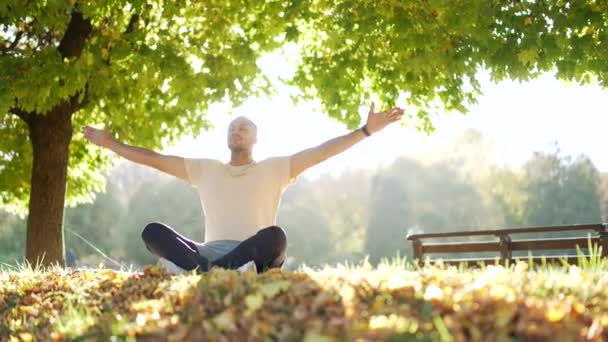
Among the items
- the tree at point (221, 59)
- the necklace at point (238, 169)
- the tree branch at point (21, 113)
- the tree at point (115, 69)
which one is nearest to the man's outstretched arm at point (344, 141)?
the necklace at point (238, 169)

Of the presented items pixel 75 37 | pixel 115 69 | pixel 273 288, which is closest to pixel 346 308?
pixel 273 288

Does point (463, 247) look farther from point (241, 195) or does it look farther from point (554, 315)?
point (554, 315)

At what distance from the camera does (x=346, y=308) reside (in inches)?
148

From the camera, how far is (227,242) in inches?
269

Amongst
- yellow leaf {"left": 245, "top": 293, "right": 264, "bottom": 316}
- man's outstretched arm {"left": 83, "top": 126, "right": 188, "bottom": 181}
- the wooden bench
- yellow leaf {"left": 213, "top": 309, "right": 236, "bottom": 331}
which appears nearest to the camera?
yellow leaf {"left": 213, "top": 309, "right": 236, "bottom": 331}

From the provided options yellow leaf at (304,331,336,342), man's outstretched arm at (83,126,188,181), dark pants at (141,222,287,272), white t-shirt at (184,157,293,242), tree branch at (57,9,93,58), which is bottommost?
yellow leaf at (304,331,336,342)

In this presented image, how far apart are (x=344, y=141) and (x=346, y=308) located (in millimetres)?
3421

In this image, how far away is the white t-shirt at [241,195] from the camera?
6.97m

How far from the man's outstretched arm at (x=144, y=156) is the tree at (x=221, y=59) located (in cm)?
265

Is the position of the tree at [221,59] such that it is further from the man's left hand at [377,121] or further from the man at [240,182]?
the man at [240,182]

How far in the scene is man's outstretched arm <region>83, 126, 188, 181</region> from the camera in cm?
738

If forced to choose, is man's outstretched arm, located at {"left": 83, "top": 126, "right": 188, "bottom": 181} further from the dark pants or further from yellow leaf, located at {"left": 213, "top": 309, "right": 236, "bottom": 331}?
yellow leaf, located at {"left": 213, "top": 309, "right": 236, "bottom": 331}

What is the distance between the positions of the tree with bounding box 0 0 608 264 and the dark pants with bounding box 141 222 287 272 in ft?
11.5

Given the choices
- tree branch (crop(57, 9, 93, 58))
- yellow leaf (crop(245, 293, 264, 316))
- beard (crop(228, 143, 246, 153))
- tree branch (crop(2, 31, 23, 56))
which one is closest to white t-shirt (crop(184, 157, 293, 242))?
beard (crop(228, 143, 246, 153))
